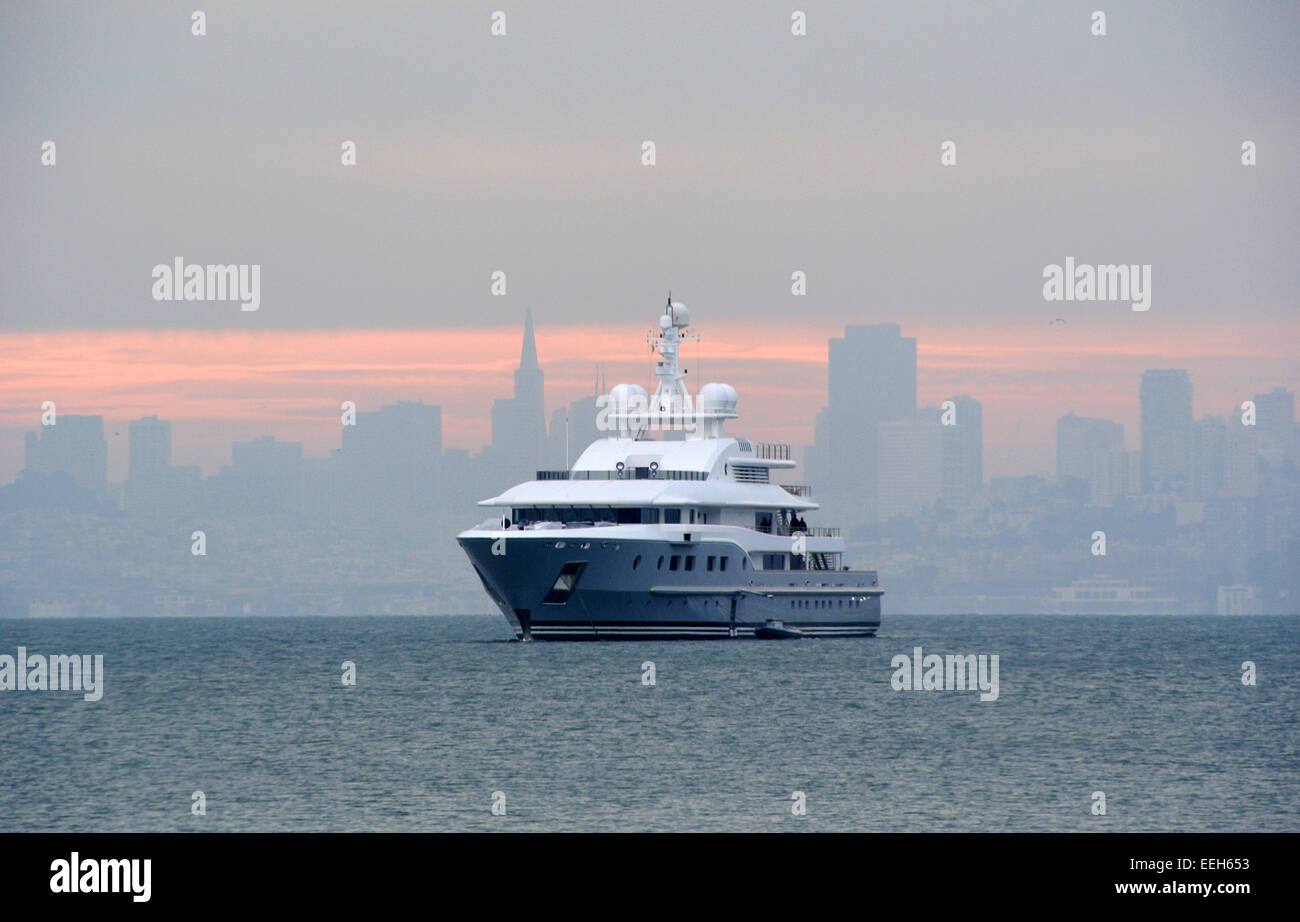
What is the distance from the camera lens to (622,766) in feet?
174

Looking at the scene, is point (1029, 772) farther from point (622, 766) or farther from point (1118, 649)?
point (1118, 649)

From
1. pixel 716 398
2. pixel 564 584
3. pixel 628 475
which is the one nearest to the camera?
pixel 564 584

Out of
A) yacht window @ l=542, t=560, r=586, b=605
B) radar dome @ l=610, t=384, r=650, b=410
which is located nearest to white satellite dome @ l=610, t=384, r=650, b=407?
radar dome @ l=610, t=384, r=650, b=410

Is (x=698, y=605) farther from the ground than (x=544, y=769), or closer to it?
farther from the ground

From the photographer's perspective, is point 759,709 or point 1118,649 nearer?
point 759,709

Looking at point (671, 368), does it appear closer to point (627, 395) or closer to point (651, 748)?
point (627, 395)

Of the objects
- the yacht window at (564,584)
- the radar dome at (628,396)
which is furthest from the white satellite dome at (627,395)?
the yacht window at (564,584)

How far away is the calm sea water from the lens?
4522cm

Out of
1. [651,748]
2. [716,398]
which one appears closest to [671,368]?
[716,398]

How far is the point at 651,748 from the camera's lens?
56875 millimetres
